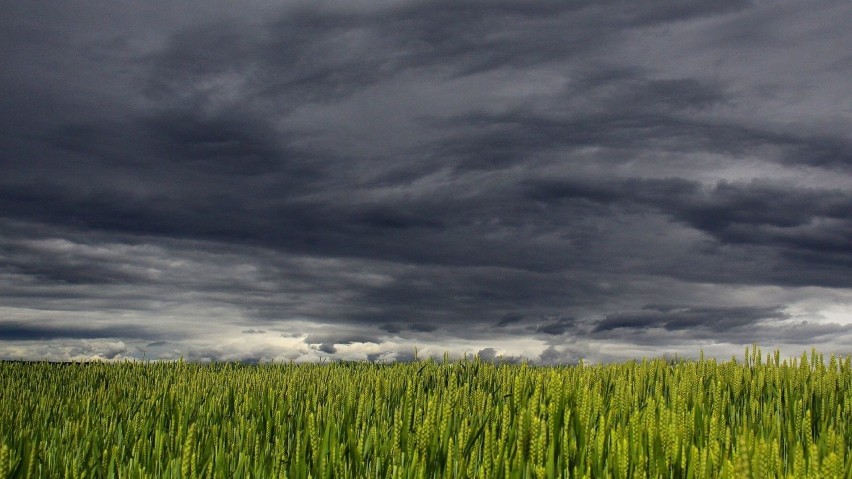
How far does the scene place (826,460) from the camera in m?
3.79

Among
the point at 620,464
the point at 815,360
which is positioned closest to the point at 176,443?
the point at 620,464

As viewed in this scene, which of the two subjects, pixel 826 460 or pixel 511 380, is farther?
pixel 511 380

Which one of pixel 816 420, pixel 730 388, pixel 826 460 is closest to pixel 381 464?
pixel 826 460

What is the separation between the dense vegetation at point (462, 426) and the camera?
17.0ft

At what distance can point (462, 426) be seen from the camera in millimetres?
5312

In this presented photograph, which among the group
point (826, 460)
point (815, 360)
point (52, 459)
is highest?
point (815, 360)

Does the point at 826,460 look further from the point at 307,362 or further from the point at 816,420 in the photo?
the point at 307,362

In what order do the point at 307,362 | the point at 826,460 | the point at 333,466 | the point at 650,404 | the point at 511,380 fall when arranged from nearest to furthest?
the point at 826,460 < the point at 333,466 < the point at 650,404 < the point at 511,380 < the point at 307,362

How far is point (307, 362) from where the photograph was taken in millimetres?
18859

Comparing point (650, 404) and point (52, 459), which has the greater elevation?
point (650, 404)

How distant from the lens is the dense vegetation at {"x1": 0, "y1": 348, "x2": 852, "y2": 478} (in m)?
5.17

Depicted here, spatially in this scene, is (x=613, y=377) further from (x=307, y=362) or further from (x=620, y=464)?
(x=307, y=362)

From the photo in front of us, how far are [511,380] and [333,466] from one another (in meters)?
5.62

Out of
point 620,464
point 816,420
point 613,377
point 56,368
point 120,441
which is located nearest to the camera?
point 620,464
